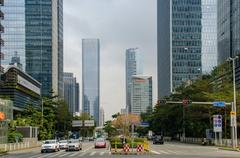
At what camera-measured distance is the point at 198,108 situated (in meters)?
93.0

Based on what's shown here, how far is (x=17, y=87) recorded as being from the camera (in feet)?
413

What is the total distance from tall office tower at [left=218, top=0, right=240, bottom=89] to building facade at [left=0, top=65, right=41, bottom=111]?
154 feet

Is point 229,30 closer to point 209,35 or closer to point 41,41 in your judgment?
point 209,35

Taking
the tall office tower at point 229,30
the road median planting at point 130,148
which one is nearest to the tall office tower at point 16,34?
the tall office tower at point 229,30

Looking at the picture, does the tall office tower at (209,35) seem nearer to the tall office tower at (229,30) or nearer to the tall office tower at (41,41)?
the tall office tower at (41,41)

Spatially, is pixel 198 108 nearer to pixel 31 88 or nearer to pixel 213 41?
pixel 31 88

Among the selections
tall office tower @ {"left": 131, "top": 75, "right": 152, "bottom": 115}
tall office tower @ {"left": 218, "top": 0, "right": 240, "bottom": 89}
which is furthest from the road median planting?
tall office tower @ {"left": 131, "top": 75, "right": 152, "bottom": 115}

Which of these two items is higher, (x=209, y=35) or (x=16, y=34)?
(x=209, y=35)

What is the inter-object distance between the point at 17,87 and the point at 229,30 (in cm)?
5034

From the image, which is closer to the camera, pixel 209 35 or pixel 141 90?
pixel 141 90

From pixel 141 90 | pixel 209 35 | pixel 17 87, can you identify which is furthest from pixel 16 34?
pixel 209 35

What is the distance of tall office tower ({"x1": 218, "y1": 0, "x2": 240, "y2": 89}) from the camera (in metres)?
105

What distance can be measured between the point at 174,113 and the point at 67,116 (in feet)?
146

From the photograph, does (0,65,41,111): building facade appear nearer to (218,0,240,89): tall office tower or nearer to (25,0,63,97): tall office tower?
(25,0,63,97): tall office tower
